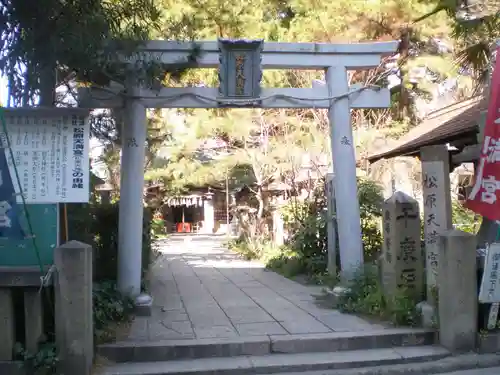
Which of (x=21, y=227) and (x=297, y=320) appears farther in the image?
(x=297, y=320)

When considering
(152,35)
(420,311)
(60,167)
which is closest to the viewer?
(60,167)

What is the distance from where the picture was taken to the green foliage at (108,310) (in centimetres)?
653

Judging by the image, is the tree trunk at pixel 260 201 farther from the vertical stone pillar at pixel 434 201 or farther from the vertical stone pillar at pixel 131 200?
the vertical stone pillar at pixel 434 201

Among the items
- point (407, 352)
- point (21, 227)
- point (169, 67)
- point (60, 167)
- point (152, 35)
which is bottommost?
point (407, 352)

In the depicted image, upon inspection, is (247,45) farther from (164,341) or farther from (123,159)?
(164,341)

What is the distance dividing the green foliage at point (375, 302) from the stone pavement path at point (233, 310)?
0.25m

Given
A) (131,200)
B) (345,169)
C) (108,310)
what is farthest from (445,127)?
(108,310)

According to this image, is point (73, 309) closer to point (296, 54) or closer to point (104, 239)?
point (104, 239)

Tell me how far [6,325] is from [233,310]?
366 cm

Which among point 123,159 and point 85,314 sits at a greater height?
point 123,159

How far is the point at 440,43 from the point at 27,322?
13.2m

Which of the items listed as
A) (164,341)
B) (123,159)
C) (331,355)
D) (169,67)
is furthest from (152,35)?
(331,355)

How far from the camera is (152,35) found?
9.21 meters

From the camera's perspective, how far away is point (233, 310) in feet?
28.0
